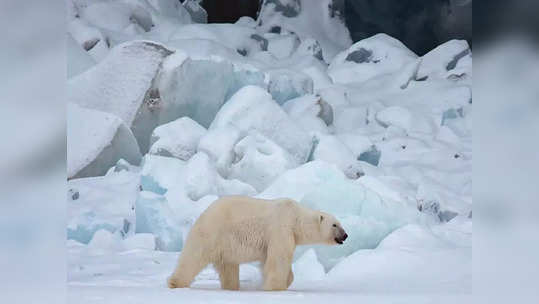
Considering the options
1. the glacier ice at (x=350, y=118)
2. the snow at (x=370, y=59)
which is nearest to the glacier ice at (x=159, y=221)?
the glacier ice at (x=350, y=118)

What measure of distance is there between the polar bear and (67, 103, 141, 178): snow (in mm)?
2476

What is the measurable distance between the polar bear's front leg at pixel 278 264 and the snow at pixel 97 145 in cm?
275

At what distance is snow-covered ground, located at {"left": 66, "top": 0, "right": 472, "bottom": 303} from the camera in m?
4.88

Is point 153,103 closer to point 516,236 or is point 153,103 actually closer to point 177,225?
point 177,225

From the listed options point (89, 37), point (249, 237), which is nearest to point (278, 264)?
point (249, 237)

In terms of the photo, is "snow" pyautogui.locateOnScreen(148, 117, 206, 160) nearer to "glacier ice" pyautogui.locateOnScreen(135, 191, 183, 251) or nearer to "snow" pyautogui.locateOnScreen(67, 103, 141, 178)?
"snow" pyautogui.locateOnScreen(67, 103, 141, 178)

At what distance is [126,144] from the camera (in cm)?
582

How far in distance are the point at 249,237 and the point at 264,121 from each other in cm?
267

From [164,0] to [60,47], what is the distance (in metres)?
7.03

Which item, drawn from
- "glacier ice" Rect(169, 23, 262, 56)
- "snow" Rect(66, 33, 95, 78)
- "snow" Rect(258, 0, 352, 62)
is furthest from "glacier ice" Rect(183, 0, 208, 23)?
"snow" Rect(66, 33, 95, 78)

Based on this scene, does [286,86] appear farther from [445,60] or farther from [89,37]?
[89,37]

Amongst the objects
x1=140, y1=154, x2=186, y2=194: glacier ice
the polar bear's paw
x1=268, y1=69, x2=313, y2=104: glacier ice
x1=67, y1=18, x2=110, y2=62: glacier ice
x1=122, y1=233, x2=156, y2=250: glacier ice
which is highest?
x1=67, y1=18, x2=110, y2=62: glacier ice

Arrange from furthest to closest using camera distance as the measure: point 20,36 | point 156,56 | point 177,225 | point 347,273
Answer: point 156,56 → point 177,225 → point 347,273 → point 20,36

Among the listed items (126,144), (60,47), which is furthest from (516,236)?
(126,144)
